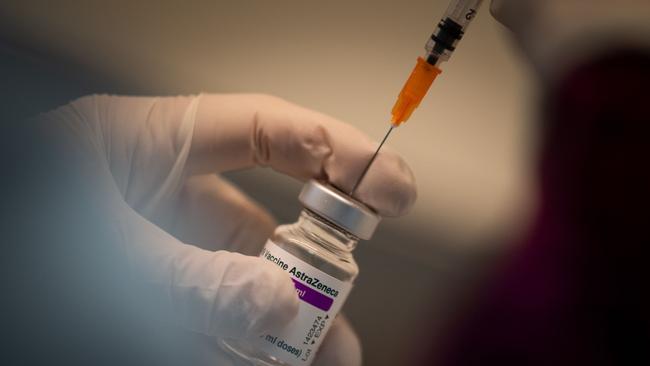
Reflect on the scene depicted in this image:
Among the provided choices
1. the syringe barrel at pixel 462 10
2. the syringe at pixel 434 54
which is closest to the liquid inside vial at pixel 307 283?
the syringe at pixel 434 54

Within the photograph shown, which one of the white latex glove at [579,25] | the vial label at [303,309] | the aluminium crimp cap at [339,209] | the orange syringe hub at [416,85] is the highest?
the white latex glove at [579,25]

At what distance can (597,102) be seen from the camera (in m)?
0.82

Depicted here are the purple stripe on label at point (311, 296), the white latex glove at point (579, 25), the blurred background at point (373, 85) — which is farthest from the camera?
the blurred background at point (373, 85)

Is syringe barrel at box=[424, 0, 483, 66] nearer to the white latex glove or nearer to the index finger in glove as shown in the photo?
the white latex glove

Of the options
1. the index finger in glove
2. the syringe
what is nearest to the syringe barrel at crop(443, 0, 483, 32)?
the syringe

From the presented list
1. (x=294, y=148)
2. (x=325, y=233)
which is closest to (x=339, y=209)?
(x=325, y=233)

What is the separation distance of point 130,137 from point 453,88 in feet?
2.30

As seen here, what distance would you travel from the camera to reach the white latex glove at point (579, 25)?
2.85 feet

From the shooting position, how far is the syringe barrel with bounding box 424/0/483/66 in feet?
2.74

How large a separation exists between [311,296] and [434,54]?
0.40 metres

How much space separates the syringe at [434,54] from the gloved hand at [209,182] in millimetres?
97

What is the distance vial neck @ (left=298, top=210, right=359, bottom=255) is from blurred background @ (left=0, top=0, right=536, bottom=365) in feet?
1.22

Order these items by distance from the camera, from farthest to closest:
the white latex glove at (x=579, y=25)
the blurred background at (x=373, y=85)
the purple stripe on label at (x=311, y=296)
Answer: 1. the blurred background at (x=373, y=85)
2. the white latex glove at (x=579, y=25)
3. the purple stripe on label at (x=311, y=296)

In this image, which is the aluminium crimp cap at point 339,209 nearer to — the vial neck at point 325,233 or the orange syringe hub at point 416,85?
the vial neck at point 325,233
